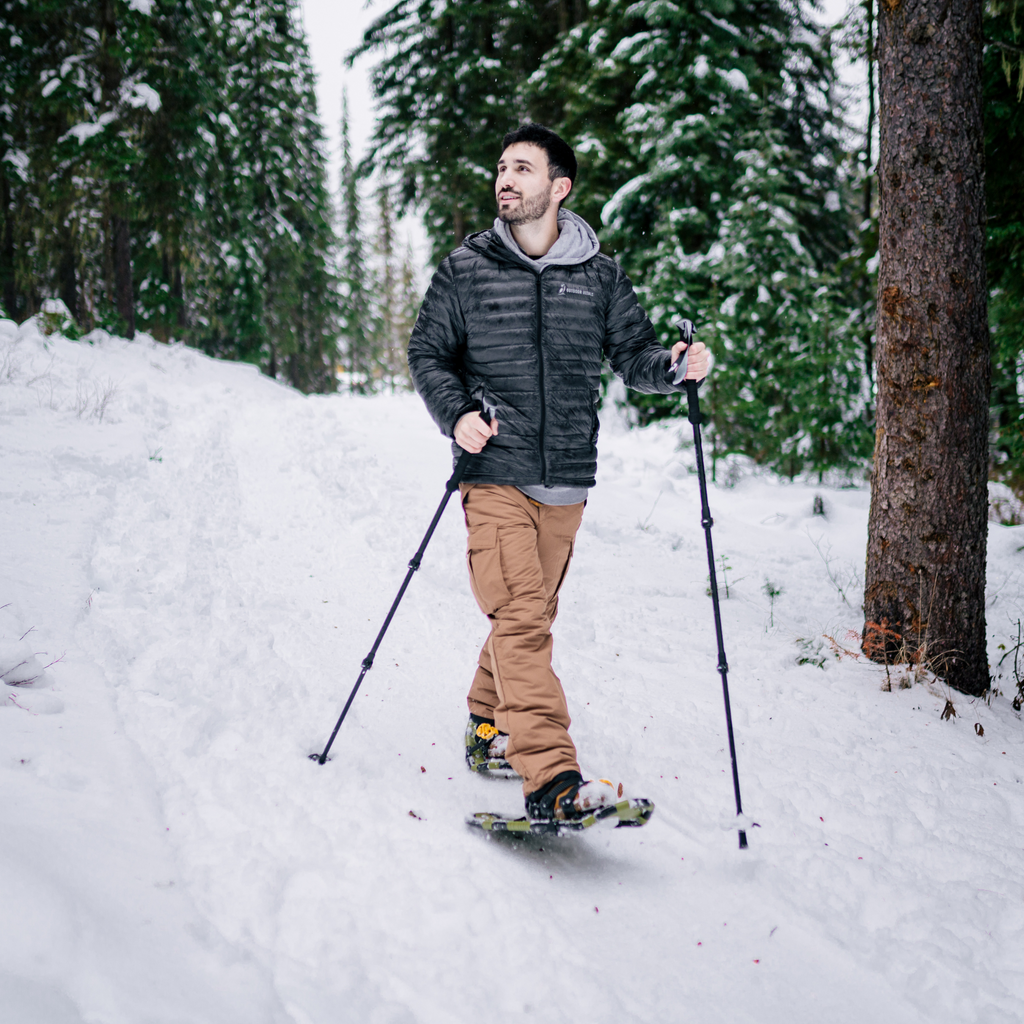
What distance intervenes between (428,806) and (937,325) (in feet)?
12.2

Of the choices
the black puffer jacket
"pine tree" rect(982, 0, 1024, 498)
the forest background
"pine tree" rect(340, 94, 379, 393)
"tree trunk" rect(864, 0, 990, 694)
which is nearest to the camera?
the black puffer jacket

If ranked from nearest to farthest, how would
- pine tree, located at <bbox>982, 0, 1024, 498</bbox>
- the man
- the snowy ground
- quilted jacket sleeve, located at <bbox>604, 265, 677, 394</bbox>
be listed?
1. the snowy ground
2. the man
3. quilted jacket sleeve, located at <bbox>604, 265, 677, 394</bbox>
4. pine tree, located at <bbox>982, 0, 1024, 498</bbox>

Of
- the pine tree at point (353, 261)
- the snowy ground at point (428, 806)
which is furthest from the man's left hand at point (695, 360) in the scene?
the pine tree at point (353, 261)

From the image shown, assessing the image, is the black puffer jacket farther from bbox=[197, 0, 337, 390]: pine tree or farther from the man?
bbox=[197, 0, 337, 390]: pine tree

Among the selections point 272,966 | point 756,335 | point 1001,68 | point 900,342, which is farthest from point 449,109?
point 272,966

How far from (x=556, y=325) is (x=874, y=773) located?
7.96 ft

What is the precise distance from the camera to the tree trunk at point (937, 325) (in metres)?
3.85

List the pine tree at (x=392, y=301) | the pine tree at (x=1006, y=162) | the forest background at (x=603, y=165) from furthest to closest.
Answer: the pine tree at (x=392, y=301), the forest background at (x=603, y=165), the pine tree at (x=1006, y=162)

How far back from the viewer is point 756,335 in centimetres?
1046

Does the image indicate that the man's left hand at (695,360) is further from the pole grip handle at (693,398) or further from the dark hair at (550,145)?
the dark hair at (550,145)

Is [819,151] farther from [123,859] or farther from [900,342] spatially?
[123,859]

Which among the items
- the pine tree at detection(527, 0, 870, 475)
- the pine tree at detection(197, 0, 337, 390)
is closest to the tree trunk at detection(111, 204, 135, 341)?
the pine tree at detection(197, 0, 337, 390)

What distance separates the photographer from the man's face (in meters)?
2.83

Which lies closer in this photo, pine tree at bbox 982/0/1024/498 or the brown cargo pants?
the brown cargo pants
